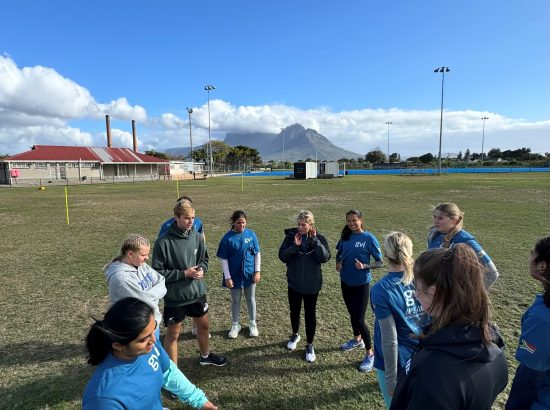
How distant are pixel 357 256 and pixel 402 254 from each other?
147 centimetres

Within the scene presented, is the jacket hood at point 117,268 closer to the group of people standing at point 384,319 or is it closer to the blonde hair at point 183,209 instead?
the group of people standing at point 384,319

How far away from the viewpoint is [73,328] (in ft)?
16.6

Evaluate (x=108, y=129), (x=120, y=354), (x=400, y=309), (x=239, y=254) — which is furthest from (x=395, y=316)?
(x=108, y=129)

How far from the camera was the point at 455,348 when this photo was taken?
1321 mm

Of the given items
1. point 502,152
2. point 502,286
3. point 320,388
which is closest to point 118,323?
point 320,388

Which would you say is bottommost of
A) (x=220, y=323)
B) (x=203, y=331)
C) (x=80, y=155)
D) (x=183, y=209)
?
(x=220, y=323)

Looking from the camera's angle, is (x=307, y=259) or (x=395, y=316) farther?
(x=307, y=259)

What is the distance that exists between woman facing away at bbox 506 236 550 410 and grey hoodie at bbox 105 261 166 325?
253cm

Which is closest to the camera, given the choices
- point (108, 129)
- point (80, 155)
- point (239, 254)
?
point (239, 254)

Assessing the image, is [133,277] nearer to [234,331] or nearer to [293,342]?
[234,331]

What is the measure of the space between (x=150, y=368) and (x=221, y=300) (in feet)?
13.9

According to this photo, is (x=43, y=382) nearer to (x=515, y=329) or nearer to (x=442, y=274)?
(x=442, y=274)

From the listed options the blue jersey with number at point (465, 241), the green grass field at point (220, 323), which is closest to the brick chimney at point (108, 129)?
the green grass field at point (220, 323)

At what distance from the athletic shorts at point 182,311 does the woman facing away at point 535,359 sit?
9.49 ft
